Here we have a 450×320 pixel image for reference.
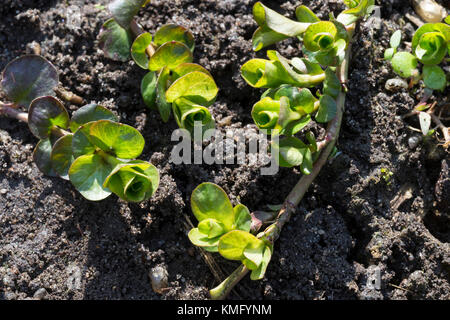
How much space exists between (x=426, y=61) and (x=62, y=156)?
147 cm

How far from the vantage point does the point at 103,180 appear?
71.0 inches

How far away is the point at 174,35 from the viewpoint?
2064 millimetres

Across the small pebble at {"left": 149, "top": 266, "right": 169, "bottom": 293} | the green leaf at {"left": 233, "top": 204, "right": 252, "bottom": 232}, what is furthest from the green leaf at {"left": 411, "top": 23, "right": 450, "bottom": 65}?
the small pebble at {"left": 149, "top": 266, "right": 169, "bottom": 293}

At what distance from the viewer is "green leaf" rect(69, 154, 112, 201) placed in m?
1.78

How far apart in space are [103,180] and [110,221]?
20 cm

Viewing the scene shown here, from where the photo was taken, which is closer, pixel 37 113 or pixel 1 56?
pixel 37 113

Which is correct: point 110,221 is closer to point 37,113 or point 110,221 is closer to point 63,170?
point 63,170

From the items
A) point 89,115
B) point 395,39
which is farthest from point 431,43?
point 89,115

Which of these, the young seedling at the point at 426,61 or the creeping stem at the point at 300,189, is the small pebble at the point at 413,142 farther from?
the creeping stem at the point at 300,189

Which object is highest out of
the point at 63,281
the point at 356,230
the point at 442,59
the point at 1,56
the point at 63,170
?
the point at 442,59

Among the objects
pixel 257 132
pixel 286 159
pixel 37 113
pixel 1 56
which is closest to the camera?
pixel 286 159

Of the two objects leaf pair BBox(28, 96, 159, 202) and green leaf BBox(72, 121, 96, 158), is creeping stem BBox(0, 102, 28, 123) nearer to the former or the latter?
leaf pair BBox(28, 96, 159, 202)

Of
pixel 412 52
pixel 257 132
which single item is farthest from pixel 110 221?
pixel 412 52

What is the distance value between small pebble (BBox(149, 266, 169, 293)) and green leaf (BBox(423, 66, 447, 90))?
4.21 ft
